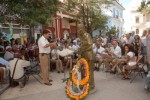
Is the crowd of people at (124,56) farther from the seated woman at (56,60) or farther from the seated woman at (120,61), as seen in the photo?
the seated woman at (56,60)

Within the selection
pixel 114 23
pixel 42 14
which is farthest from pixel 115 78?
pixel 114 23

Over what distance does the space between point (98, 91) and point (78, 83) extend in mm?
1124

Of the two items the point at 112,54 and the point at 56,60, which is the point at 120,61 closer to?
the point at 112,54

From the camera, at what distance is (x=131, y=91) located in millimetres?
9109

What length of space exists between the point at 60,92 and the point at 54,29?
1930 centimetres

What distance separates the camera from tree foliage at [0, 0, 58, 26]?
11.1 m

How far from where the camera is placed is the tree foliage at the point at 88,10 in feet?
96.0

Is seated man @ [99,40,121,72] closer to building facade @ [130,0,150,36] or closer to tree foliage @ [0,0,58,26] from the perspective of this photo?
tree foliage @ [0,0,58,26]

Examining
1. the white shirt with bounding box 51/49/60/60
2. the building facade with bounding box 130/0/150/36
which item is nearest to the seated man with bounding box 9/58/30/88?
the white shirt with bounding box 51/49/60/60

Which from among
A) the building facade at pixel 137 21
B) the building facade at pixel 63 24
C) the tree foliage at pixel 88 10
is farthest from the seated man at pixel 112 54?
the building facade at pixel 137 21

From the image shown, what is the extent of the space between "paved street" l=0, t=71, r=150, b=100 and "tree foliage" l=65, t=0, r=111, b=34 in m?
18.6

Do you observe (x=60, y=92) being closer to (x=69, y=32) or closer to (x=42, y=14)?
(x=42, y=14)

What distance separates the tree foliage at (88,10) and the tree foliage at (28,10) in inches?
672

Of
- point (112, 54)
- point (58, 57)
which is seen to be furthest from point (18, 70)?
point (112, 54)
